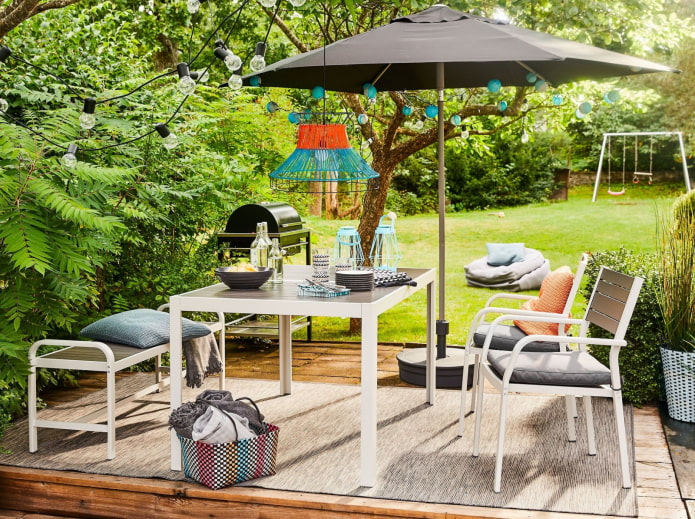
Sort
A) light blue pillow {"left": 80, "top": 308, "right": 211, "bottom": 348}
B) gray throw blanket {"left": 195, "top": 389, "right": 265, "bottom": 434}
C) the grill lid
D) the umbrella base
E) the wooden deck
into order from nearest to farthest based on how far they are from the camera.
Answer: the wooden deck, gray throw blanket {"left": 195, "top": 389, "right": 265, "bottom": 434}, light blue pillow {"left": 80, "top": 308, "right": 211, "bottom": 348}, the umbrella base, the grill lid

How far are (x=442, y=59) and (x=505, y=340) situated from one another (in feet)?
4.79

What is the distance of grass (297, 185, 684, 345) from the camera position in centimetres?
1148

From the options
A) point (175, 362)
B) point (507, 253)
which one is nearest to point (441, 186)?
point (175, 362)

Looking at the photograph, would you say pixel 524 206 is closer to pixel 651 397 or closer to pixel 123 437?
pixel 651 397

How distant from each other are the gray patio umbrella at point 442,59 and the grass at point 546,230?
4731mm

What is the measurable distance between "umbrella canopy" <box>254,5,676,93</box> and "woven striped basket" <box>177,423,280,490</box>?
5.54 feet

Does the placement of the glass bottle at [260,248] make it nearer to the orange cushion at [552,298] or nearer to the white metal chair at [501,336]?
the white metal chair at [501,336]

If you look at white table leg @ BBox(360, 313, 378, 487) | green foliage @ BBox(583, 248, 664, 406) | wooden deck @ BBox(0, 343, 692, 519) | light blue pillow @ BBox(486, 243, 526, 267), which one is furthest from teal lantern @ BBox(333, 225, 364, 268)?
light blue pillow @ BBox(486, 243, 526, 267)

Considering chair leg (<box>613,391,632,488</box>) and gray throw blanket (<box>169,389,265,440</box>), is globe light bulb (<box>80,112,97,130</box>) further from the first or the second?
chair leg (<box>613,391,632,488</box>)

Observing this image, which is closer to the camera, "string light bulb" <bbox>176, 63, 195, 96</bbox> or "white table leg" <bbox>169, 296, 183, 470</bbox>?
"string light bulb" <bbox>176, 63, 195, 96</bbox>

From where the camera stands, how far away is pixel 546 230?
12.6 m

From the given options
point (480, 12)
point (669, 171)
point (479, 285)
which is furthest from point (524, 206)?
point (480, 12)

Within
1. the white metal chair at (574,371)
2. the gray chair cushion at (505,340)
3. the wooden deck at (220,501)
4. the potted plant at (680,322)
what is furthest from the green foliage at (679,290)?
the white metal chair at (574,371)

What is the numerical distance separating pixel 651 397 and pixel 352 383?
182 cm
